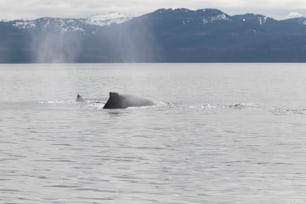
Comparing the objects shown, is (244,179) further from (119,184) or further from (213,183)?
(119,184)

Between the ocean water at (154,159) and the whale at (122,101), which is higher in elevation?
the ocean water at (154,159)

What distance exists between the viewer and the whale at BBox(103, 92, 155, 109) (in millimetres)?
68688

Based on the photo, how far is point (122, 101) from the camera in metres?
69.2

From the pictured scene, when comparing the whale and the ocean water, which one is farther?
the whale

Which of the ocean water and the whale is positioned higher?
the ocean water

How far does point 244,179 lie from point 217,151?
8.55m

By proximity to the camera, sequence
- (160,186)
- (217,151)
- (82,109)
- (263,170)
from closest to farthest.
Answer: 1. (160,186)
2. (263,170)
3. (217,151)
4. (82,109)

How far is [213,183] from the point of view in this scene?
28000 millimetres

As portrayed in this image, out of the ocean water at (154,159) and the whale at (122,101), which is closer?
the ocean water at (154,159)

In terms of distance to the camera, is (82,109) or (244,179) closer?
(244,179)

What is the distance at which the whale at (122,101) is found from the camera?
68688 millimetres

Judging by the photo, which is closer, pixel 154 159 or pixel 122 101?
pixel 154 159

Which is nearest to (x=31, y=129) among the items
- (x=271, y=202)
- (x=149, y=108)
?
(x=149, y=108)

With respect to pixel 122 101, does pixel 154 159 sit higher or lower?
higher
